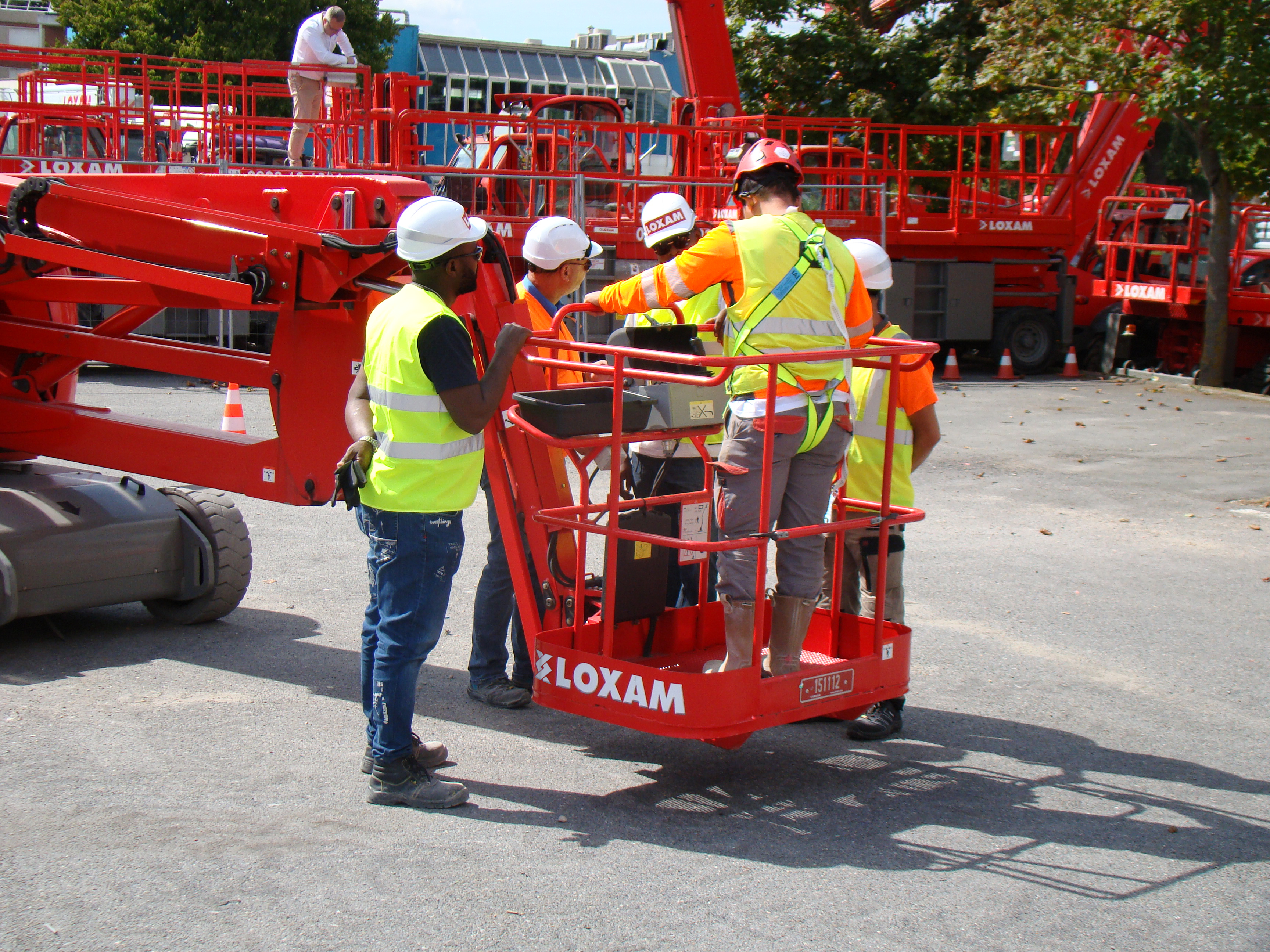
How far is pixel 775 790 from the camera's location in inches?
183

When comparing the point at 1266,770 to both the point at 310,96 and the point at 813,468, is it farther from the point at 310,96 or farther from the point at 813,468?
the point at 310,96

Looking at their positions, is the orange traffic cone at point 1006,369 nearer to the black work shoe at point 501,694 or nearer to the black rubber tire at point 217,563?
the black rubber tire at point 217,563

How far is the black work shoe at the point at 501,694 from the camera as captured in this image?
5480 millimetres

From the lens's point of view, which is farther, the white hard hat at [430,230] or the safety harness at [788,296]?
the safety harness at [788,296]

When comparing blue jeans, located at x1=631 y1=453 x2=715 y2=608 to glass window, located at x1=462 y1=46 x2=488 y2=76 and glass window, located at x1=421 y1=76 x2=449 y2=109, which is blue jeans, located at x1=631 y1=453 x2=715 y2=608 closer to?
glass window, located at x1=421 y1=76 x2=449 y2=109

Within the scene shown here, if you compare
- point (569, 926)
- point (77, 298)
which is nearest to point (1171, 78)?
point (77, 298)

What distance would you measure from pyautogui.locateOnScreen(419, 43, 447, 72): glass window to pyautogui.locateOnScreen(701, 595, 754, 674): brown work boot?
115 ft

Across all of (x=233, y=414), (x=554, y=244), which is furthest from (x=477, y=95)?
(x=554, y=244)

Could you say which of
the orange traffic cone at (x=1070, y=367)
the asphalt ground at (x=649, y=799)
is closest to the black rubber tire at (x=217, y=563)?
the asphalt ground at (x=649, y=799)

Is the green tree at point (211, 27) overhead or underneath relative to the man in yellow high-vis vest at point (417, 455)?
overhead

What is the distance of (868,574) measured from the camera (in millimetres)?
5379

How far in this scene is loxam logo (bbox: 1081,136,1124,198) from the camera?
746 inches

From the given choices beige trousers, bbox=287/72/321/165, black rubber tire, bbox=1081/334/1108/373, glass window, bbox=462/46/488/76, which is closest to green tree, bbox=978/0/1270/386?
black rubber tire, bbox=1081/334/1108/373

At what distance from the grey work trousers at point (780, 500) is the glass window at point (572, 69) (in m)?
36.3
